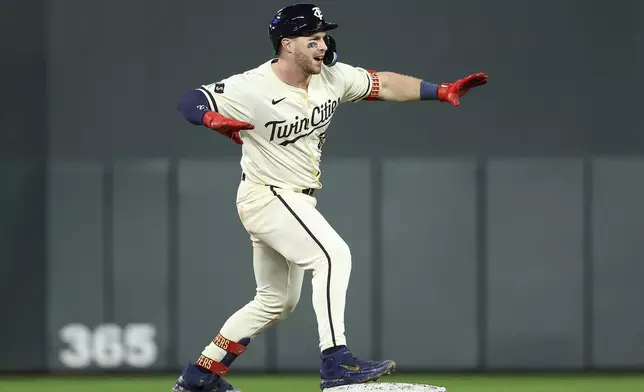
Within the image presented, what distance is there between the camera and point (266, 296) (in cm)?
646

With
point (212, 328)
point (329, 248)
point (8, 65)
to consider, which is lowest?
point (212, 328)

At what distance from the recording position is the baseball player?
19.3ft

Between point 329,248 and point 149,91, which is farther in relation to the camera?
point 149,91

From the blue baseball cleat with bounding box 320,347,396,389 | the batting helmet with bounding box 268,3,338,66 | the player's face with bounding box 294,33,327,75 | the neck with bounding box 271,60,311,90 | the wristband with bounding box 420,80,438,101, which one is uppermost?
the batting helmet with bounding box 268,3,338,66

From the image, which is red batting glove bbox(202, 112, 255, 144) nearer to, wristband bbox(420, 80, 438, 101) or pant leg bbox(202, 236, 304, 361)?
pant leg bbox(202, 236, 304, 361)

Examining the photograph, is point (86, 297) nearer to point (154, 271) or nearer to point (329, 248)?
point (154, 271)

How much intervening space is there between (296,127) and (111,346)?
10.5 feet

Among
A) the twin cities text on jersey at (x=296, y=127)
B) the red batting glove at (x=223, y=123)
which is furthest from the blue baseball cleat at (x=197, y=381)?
the red batting glove at (x=223, y=123)

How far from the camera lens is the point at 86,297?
872cm

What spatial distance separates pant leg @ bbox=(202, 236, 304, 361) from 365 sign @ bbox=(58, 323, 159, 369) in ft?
7.44

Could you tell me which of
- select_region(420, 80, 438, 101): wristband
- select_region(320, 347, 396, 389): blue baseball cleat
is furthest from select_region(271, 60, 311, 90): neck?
select_region(320, 347, 396, 389): blue baseball cleat

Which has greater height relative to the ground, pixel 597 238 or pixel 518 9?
pixel 518 9

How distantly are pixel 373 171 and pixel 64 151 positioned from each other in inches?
84.5

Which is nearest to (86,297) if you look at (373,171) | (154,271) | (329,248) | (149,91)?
(154,271)
